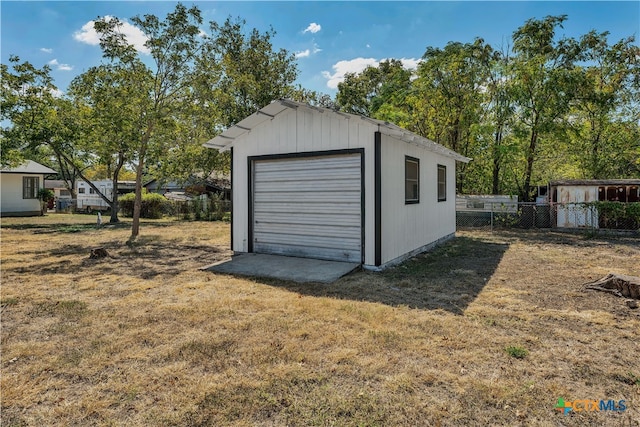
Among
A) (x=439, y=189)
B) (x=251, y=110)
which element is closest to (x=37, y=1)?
(x=439, y=189)

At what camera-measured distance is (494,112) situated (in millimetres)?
17344

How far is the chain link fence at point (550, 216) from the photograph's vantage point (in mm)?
12156

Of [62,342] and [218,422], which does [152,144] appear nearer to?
[62,342]

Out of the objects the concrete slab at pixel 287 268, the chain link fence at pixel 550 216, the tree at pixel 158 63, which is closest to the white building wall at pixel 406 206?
the concrete slab at pixel 287 268

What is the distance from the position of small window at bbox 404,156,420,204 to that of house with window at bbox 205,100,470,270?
0.02 metres

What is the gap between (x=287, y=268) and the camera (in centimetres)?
662

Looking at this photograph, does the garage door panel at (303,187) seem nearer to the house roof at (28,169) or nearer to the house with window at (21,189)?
the house with window at (21,189)

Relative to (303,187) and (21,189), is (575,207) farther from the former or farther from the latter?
(21,189)

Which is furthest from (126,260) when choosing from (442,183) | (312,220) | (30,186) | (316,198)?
(30,186)

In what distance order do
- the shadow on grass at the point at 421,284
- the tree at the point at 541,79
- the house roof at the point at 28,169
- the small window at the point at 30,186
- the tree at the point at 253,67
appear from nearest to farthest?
the shadow on grass at the point at 421,284, the tree at the point at 541,79, the house roof at the point at 28,169, the tree at the point at 253,67, the small window at the point at 30,186

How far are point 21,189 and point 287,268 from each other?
2171 centimetres

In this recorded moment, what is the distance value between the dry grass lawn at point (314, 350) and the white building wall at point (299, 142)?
1.92 m

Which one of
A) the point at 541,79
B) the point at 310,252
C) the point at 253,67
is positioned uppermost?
the point at 253,67

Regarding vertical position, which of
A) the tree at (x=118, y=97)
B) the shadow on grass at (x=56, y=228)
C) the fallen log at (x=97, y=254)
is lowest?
the fallen log at (x=97, y=254)
